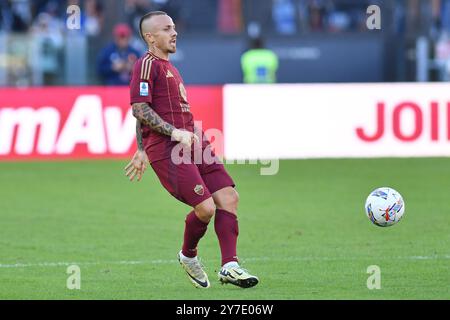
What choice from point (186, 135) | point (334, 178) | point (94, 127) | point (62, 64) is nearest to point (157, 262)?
point (186, 135)

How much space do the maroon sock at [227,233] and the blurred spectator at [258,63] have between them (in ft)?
47.5

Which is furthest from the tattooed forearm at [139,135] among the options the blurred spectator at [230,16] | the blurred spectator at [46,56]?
the blurred spectator at [230,16]

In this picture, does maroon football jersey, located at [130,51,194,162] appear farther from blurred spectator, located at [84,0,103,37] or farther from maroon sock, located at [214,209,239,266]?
blurred spectator, located at [84,0,103,37]

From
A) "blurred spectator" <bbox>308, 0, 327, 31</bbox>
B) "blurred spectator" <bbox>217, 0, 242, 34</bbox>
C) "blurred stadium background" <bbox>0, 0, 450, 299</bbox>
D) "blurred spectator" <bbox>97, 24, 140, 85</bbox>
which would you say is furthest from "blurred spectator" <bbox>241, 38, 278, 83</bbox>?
"blurred spectator" <bbox>97, 24, 140, 85</bbox>

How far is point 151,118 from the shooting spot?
30.5 feet

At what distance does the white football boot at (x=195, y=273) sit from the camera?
9.45 metres

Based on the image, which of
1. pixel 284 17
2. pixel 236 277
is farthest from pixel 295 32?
pixel 236 277

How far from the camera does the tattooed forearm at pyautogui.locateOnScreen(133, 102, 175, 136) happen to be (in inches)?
365

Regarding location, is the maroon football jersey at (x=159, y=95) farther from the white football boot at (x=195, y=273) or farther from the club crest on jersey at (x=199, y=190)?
the white football boot at (x=195, y=273)

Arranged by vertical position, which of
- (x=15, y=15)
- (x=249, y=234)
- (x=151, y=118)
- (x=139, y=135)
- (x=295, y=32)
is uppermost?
(x=15, y=15)

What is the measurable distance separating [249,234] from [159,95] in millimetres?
3699

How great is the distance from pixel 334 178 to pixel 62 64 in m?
8.30

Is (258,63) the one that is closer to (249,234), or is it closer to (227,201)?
(249,234)

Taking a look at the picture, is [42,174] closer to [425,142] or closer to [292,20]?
[425,142]
